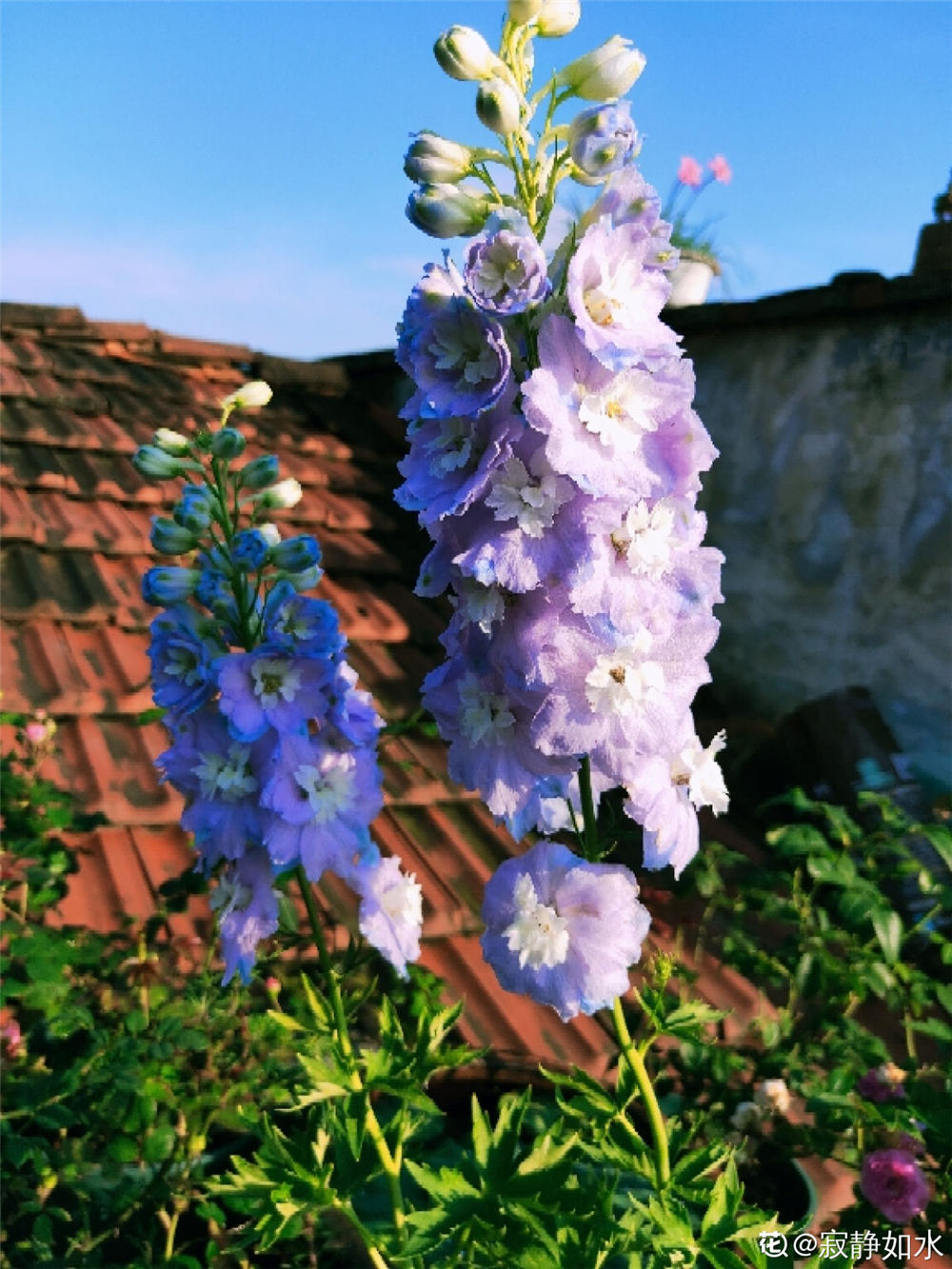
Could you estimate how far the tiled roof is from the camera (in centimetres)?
212

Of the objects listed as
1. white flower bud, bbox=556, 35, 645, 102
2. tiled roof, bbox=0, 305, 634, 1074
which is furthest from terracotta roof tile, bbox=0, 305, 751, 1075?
white flower bud, bbox=556, 35, 645, 102

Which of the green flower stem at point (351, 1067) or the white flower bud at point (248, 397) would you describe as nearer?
the green flower stem at point (351, 1067)

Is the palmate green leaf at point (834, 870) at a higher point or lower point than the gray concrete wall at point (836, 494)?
lower

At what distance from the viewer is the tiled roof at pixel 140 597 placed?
2.12m

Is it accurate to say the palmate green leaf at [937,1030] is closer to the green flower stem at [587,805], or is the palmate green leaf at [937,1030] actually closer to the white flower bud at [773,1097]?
the white flower bud at [773,1097]

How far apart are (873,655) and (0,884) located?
2388mm

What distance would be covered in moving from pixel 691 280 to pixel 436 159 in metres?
3.58

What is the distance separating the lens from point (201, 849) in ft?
4.22

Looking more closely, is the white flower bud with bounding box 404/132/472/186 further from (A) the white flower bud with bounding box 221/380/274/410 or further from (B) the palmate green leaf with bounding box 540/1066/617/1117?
(B) the palmate green leaf with bounding box 540/1066/617/1117

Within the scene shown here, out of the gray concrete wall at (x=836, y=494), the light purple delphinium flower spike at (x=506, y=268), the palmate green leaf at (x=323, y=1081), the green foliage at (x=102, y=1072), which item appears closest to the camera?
the light purple delphinium flower spike at (x=506, y=268)

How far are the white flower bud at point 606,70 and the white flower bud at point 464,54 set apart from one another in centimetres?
9

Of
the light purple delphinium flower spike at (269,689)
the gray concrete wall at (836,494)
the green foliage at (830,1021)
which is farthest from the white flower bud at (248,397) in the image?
the gray concrete wall at (836,494)

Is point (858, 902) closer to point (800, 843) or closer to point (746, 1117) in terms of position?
point (800, 843)

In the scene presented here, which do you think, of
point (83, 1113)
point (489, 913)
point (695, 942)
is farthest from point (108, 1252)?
point (695, 942)
